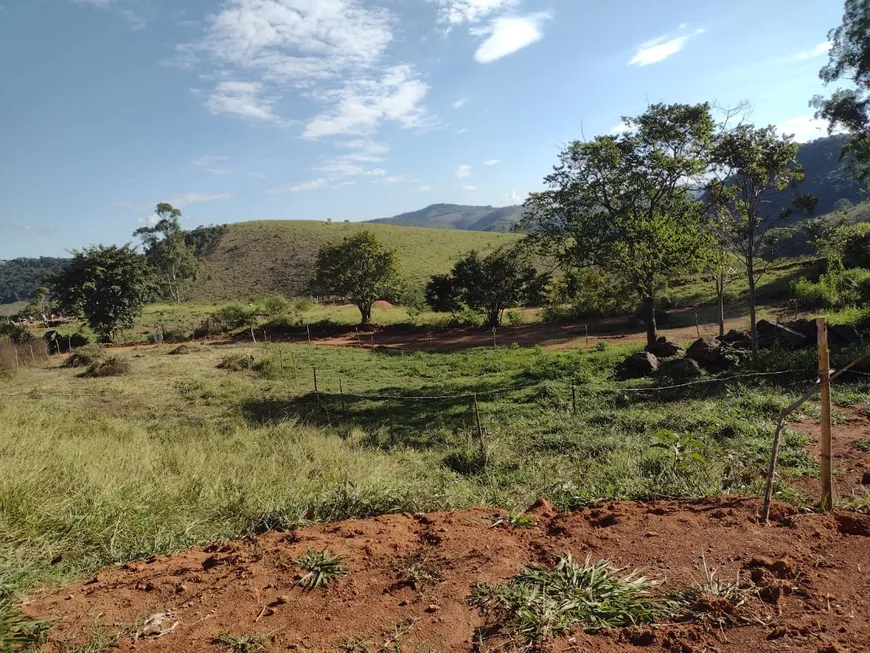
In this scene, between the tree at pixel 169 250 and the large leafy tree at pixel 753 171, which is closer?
the large leafy tree at pixel 753 171

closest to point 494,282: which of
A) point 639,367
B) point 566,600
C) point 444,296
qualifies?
point 444,296

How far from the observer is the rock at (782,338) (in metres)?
11.8

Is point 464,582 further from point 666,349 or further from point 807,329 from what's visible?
point 807,329

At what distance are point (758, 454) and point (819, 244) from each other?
880 cm

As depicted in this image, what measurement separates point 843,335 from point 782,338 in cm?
121

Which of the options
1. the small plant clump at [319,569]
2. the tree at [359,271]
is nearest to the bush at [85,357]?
the tree at [359,271]

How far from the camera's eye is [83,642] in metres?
2.78

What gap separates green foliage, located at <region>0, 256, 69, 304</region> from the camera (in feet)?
361

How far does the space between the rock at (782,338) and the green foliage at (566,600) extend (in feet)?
37.1

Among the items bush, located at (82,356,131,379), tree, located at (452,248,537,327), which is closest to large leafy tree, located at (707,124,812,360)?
tree, located at (452,248,537,327)

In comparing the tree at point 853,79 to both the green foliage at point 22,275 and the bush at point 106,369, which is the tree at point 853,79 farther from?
the green foliage at point 22,275

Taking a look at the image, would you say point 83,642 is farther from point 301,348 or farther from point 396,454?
point 301,348

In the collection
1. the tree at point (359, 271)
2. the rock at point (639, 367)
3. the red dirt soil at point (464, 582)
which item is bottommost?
the rock at point (639, 367)

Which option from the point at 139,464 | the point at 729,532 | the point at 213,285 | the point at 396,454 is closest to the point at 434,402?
the point at 396,454
